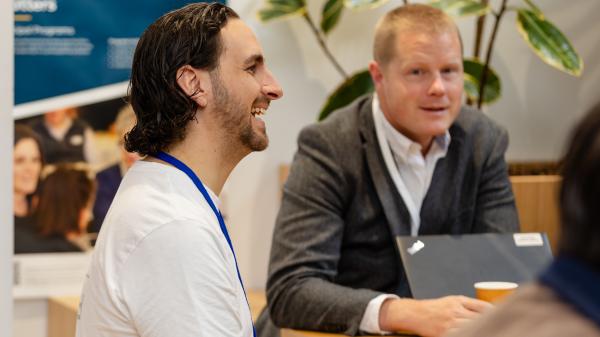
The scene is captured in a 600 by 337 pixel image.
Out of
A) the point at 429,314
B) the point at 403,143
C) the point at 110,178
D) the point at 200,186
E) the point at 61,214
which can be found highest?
the point at 200,186

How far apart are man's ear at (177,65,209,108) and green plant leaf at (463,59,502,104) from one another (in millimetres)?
1831

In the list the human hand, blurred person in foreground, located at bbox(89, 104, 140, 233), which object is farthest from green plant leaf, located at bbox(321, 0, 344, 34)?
the human hand

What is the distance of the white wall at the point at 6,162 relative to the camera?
1.73m

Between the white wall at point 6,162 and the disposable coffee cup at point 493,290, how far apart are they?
3.11 ft

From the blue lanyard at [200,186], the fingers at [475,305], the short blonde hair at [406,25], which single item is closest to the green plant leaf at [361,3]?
the short blonde hair at [406,25]

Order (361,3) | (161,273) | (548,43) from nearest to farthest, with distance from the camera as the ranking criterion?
(161,273)
(361,3)
(548,43)

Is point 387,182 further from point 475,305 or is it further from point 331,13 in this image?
point 331,13

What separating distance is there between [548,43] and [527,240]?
1267 millimetres

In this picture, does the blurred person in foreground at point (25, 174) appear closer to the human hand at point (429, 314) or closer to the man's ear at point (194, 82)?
the human hand at point (429, 314)

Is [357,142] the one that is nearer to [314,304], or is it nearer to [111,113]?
[314,304]

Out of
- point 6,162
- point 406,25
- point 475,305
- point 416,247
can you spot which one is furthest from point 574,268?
point 406,25

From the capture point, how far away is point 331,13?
341 centimetres

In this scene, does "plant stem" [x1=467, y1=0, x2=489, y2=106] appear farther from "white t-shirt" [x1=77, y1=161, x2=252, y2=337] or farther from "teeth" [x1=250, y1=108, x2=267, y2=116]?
"white t-shirt" [x1=77, y1=161, x2=252, y2=337]

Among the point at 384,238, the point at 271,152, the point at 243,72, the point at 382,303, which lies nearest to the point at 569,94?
the point at 271,152
